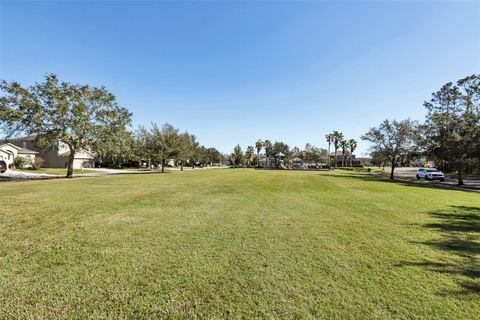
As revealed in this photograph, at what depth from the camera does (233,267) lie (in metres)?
4.16

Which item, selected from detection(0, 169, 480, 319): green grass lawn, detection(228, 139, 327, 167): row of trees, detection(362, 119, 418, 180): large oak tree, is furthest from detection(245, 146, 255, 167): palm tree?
detection(0, 169, 480, 319): green grass lawn

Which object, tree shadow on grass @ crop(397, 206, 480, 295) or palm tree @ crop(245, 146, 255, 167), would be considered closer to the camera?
tree shadow on grass @ crop(397, 206, 480, 295)

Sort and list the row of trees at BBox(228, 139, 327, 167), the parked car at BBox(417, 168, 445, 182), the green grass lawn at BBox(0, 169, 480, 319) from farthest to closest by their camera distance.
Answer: the row of trees at BBox(228, 139, 327, 167)
the parked car at BBox(417, 168, 445, 182)
the green grass lawn at BBox(0, 169, 480, 319)

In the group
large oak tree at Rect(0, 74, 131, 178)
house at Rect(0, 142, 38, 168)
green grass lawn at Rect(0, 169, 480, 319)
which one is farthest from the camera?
house at Rect(0, 142, 38, 168)

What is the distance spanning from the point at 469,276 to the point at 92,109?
29975 millimetres

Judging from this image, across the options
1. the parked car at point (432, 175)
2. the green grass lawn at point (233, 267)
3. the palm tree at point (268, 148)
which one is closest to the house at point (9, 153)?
the green grass lawn at point (233, 267)

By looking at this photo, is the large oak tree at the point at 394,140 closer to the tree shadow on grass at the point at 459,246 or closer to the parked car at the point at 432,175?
the parked car at the point at 432,175

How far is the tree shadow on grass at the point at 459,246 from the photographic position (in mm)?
4016

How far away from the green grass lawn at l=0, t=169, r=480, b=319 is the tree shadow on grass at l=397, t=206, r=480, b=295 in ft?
0.11

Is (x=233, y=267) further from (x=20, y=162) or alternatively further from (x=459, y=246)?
(x=20, y=162)

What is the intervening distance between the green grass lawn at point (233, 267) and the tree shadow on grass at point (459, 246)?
0.03 meters

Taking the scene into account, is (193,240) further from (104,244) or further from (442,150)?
(442,150)

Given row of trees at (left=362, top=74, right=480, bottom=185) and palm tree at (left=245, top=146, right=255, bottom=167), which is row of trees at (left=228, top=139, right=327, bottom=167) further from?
row of trees at (left=362, top=74, right=480, bottom=185)

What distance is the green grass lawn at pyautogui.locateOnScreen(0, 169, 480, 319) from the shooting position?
304 cm
